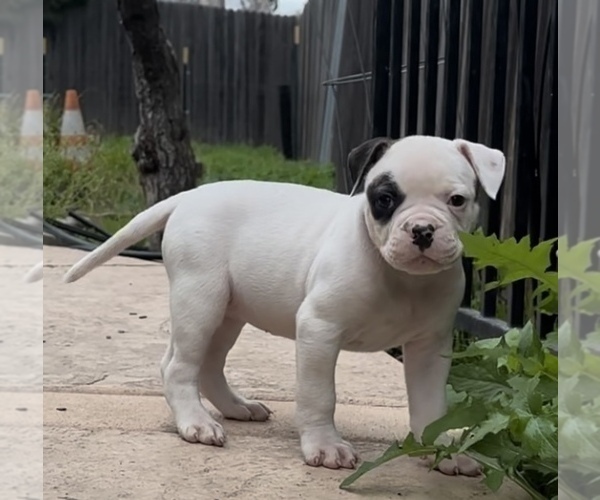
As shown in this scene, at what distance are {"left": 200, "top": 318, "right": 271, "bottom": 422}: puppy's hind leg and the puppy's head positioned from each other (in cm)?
41

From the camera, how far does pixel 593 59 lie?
647 mm

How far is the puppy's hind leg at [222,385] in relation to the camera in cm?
158

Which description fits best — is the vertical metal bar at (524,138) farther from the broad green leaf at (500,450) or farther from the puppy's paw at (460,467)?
the broad green leaf at (500,450)

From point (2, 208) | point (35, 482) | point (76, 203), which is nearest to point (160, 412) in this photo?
point (35, 482)

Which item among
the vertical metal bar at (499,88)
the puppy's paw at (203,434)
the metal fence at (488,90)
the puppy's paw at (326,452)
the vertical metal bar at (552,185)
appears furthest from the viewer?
the vertical metal bar at (499,88)

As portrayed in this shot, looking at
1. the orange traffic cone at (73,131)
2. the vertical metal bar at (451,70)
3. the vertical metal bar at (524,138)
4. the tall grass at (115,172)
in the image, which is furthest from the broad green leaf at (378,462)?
the orange traffic cone at (73,131)

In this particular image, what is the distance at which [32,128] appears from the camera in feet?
2.81

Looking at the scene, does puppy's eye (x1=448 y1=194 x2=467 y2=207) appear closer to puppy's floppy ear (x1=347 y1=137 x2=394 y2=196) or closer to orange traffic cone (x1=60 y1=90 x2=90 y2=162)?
puppy's floppy ear (x1=347 y1=137 x2=394 y2=196)

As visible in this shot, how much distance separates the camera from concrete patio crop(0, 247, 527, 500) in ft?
4.04

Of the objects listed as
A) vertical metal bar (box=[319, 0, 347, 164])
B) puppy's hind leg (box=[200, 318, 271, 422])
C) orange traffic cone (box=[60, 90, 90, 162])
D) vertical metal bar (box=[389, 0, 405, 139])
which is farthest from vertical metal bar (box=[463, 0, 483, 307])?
orange traffic cone (box=[60, 90, 90, 162])

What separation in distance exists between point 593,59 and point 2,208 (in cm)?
51

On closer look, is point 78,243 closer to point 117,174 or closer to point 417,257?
point 117,174

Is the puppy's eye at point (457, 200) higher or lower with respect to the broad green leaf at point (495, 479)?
higher

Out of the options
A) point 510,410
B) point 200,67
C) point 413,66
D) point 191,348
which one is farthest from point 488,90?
point 200,67
